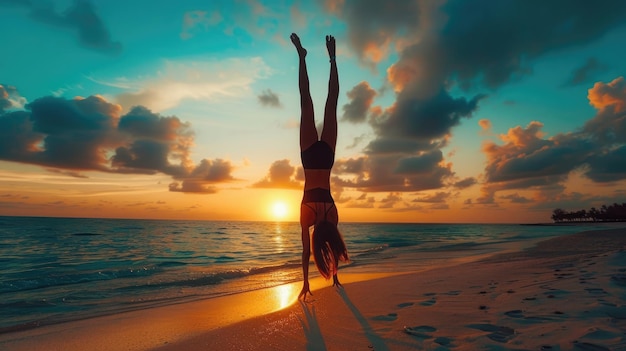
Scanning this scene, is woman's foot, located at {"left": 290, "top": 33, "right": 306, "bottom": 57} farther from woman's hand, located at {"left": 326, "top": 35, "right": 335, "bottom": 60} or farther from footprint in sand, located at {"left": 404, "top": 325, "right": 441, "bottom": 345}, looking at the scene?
footprint in sand, located at {"left": 404, "top": 325, "right": 441, "bottom": 345}

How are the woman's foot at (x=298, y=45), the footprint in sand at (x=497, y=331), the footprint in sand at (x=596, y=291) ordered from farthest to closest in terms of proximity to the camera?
the woman's foot at (x=298, y=45), the footprint in sand at (x=596, y=291), the footprint in sand at (x=497, y=331)

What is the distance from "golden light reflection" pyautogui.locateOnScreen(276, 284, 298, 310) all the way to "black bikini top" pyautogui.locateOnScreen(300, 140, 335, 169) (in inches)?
97.9

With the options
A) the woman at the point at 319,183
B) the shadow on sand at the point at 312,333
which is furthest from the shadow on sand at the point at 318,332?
the woman at the point at 319,183

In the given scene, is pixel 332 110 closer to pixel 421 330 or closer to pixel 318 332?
pixel 318 332

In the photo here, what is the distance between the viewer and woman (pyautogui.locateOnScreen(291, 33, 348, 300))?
5582 millimetres

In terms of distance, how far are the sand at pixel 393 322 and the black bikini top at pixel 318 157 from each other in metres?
2.39

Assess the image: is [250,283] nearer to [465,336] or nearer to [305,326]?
[305,326]

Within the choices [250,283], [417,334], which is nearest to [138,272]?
[250,283]

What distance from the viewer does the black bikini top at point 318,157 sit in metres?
6.16

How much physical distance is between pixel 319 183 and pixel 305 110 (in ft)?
4.63

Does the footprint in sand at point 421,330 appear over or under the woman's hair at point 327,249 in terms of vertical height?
under

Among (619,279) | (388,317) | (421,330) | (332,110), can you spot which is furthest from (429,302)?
(332,110)

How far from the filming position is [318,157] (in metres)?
6.18

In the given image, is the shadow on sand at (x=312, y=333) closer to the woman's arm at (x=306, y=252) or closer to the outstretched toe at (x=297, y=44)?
the woman's arm at (x=306, y=252)
